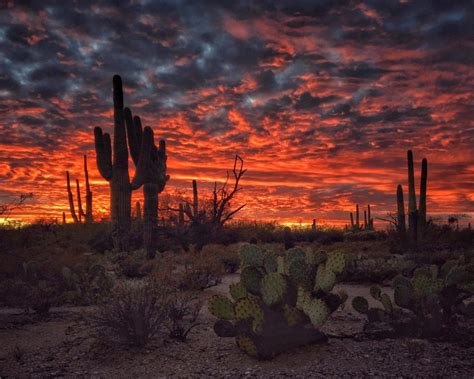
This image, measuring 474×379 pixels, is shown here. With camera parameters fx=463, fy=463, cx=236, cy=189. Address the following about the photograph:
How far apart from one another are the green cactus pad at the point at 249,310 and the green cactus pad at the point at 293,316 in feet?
1.00

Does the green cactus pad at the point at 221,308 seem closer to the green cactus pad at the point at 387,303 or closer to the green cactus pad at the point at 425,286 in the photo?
the green cactus pad at the point at 387,303

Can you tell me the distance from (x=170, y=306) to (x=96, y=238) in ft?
50.8

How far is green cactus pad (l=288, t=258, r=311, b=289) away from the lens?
218 inches

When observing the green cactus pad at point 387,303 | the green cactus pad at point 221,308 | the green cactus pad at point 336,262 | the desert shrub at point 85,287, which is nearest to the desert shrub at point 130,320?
the green cactus pad at point 221,308

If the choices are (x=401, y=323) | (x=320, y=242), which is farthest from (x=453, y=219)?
(x=401, y=323)

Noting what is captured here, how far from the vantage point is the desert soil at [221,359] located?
4.73 meters

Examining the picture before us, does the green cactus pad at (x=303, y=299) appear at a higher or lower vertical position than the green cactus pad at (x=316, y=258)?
lower

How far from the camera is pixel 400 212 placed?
21.1 metres

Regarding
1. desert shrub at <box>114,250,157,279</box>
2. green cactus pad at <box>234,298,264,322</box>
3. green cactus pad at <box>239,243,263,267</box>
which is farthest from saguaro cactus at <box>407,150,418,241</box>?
green cactus pad at <box>234,298,264,322</box>

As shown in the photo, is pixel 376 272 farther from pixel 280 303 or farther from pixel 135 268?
pixel 280 303

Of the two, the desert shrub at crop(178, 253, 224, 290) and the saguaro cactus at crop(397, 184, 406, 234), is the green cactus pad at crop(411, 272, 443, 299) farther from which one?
the saguaro cactus at crop(397, 184, 406, 234)

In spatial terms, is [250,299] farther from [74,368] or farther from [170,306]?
[74,368]

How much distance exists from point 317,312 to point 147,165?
1529 cm

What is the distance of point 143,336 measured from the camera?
5.60 metres
